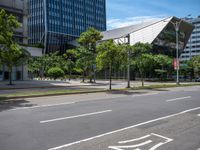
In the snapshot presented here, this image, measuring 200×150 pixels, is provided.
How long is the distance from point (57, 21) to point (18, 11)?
6377 centimetres

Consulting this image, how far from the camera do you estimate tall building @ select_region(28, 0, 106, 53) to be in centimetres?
10881

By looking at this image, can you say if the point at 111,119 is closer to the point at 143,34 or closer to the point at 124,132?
the point at 124,132

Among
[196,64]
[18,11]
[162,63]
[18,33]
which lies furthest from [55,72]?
[196,64]

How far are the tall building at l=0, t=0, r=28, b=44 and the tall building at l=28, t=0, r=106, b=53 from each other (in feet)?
171

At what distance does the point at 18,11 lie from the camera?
169ft

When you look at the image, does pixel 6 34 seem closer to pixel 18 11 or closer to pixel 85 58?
pixel 85 58

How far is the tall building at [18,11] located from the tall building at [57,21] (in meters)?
52.2

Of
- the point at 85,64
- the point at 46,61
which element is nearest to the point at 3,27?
the point at 85,64

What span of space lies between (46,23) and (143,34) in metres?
54.5

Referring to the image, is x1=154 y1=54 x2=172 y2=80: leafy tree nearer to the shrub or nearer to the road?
the shrub

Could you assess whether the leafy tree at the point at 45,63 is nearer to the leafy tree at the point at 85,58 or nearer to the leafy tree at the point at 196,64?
the leafy tree at the point at 85,58

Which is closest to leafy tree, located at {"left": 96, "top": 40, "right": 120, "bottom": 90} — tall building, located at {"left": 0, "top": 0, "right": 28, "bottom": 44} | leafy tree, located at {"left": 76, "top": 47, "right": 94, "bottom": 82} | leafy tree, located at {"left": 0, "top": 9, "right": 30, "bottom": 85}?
leafy tree, located at {"left": 0, "top": 9, "right": 30, "bottom": 85}

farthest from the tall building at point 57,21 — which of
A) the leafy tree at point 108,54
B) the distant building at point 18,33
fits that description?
the leafy tree at point 108,54

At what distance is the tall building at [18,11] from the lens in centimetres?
4959
